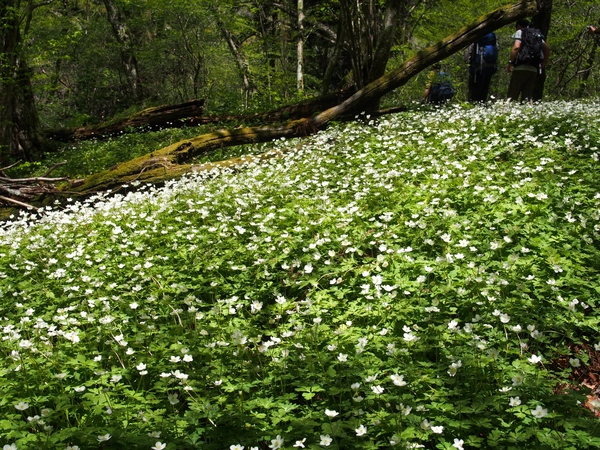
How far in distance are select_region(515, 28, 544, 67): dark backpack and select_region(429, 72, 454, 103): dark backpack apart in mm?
2923

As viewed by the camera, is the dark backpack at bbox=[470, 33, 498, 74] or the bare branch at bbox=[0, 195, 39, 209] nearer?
the bare branch at bbox=[0, 195, 39, 209]

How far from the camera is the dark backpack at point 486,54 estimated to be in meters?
9.53

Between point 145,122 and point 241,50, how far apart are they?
6.02 m

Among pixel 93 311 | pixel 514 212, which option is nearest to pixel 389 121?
pixel 514 212

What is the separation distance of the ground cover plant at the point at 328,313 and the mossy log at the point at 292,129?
87.8 inches

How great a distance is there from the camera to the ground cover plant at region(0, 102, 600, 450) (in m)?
2.30

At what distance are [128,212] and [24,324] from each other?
2.58 metres

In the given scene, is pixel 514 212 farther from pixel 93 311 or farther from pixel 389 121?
pixel 389 121

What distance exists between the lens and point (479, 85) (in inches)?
416

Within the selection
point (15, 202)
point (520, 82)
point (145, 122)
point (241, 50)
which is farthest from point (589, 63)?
point (15, 202)

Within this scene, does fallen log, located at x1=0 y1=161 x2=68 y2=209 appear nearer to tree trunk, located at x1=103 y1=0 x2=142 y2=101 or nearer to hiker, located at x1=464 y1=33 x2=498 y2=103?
hiker, located at x1=464 y1=33 x2=498 y2=103

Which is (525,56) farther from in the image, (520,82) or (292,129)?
(292,129)

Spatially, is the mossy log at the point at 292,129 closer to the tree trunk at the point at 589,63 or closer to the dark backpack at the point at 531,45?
the dark backpack at the point at 531,45

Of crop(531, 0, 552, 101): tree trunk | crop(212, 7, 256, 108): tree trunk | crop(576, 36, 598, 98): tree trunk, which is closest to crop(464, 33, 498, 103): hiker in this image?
crop(531, 0, 552, 101): tree trunk
